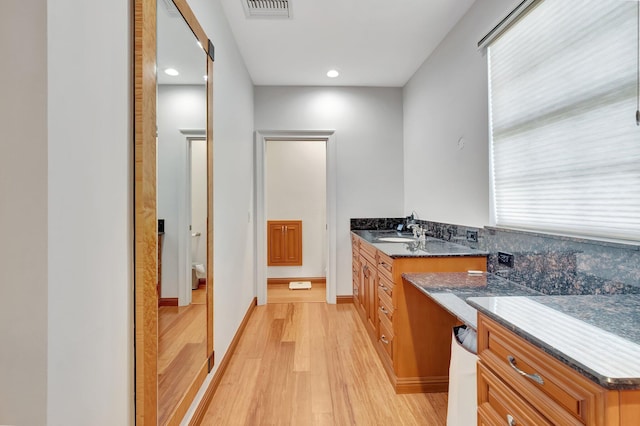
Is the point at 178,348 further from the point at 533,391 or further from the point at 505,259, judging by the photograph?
the point at 505,259

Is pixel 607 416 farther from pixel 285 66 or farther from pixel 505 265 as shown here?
pixel 285 66

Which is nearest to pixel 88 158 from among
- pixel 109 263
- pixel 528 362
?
pixel 109 263

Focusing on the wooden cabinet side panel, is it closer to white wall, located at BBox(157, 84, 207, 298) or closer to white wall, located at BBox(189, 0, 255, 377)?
white wall, located at BBox(189, 0, 255, 377)

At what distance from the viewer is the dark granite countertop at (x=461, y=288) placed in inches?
54.3

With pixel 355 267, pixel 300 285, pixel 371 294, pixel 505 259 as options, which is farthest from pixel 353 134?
pixel 505 259

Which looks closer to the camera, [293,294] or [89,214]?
[89,214]

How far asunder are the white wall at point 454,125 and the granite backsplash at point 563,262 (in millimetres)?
327

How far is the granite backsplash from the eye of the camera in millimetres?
1197

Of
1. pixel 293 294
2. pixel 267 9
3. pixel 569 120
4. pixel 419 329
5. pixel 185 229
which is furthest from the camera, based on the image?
pixel 293 294

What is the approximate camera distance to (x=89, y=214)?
86 cm

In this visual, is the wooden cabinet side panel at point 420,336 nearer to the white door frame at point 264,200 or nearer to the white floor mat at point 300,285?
the white door frame at point 264,200

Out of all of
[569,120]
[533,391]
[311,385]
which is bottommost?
[311,385]

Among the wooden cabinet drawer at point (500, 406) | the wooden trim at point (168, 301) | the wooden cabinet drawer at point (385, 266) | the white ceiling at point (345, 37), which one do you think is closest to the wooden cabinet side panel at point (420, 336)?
the wooden cabinet drawer at point (385, 266)

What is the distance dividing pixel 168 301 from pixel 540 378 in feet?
4.48
